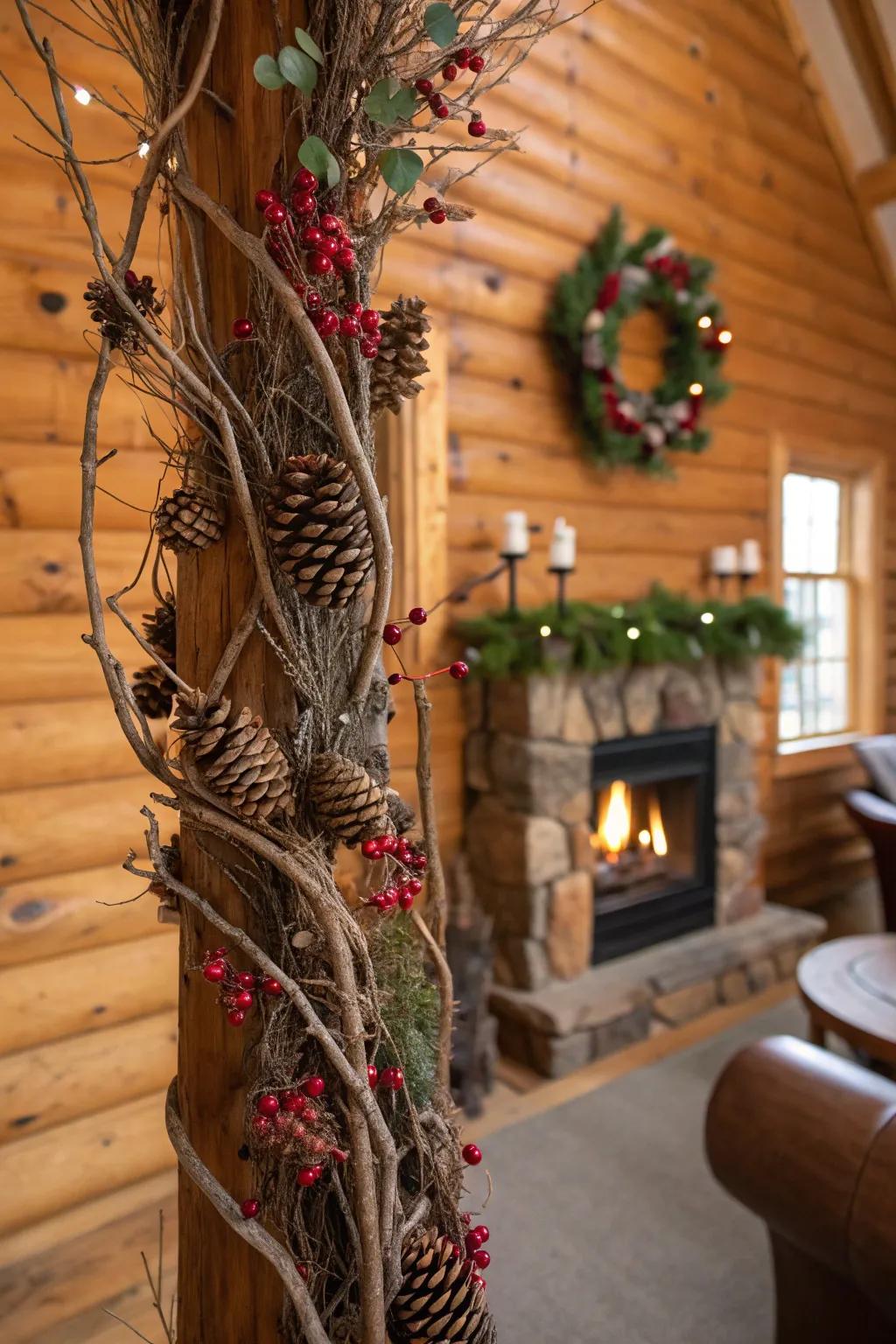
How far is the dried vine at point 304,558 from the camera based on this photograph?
2.56ft

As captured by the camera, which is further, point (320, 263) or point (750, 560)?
point (750, 560)

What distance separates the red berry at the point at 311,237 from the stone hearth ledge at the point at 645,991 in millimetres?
2449

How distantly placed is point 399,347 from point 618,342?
8.60 feet

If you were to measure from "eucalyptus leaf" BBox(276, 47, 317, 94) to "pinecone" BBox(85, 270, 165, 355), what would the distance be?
0.65 ft

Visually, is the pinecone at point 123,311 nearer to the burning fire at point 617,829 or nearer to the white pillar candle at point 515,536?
the white pillar candle at point 515,536

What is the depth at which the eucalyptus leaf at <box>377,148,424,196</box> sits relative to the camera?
0.79 meters

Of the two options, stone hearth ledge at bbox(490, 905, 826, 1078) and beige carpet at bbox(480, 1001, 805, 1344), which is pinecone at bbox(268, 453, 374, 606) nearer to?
beige carpet at bbox(480, 1001, 805, 1344)

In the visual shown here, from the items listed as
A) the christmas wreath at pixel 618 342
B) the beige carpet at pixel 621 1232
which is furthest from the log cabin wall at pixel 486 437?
the beige carpet at pixel 621 1232

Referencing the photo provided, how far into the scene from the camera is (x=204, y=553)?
2.94ft

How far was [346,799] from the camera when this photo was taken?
0.82 metres

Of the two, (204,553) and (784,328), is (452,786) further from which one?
(784,328)

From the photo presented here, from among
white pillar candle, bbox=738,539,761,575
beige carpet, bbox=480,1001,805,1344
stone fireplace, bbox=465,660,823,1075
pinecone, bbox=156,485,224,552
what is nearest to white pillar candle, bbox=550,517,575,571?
stone fireplace, bbox=465,660,823,1075

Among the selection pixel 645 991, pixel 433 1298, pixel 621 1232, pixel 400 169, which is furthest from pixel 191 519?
pixel 645 991

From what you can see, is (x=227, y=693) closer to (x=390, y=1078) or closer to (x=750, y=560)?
(x=390, y=1078)
